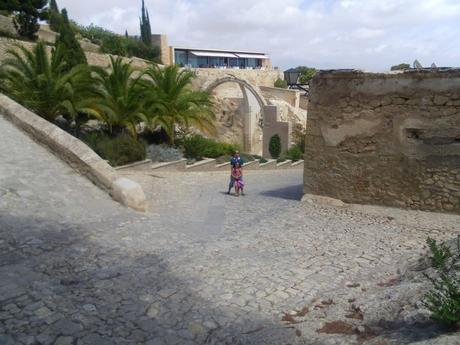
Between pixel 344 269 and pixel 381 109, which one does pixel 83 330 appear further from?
pixel 381 109

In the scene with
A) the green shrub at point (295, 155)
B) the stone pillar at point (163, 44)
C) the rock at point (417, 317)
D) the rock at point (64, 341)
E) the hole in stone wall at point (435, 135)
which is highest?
the stone pillar at point (163, 44)

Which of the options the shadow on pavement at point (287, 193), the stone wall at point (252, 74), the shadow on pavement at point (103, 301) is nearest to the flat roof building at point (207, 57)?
the stone wall at point (252, 74)

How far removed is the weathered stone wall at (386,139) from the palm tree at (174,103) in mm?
8653

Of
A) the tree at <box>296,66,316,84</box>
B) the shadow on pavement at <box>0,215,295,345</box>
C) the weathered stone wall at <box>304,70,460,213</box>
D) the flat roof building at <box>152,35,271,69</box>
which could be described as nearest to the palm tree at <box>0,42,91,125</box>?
the weathered stone wall at <box>304,70,460,213</box>

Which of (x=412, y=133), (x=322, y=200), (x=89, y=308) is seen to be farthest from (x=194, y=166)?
(x=89, y=308)

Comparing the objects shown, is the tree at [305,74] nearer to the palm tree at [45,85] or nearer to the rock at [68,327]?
the palm tree at [45,85]

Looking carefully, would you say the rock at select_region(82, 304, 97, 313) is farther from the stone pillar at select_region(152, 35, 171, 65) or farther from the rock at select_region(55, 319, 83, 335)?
the stone pillar at select_region(152, 35, 171, 65)

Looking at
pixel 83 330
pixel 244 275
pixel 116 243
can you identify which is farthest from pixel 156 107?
pixel 83 330

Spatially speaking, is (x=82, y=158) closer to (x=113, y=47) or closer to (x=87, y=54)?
(x=87, y=54)

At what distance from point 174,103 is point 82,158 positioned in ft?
31.8

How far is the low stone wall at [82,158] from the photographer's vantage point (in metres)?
7.61

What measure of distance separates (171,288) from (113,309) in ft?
2.37

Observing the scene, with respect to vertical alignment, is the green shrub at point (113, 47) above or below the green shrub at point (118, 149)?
above

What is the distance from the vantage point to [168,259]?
210 inches
